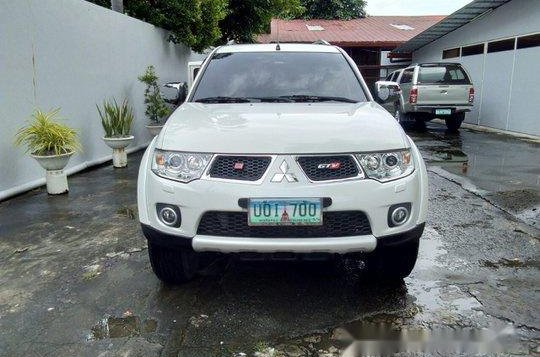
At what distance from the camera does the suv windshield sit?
12.1 feet

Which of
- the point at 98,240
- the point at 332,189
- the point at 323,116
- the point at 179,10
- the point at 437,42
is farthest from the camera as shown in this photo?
the point at 437,42

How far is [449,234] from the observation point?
14.2 feet

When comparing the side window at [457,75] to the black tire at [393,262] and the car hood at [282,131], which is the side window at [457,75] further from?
the black tire at [393,262]

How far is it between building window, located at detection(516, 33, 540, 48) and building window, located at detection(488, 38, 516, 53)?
32cm

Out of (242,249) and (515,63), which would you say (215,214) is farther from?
(515,63)

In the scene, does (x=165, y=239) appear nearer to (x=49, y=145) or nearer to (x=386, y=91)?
(x=386, y=91)

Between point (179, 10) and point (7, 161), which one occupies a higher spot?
point (179, 10)

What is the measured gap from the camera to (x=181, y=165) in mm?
2691

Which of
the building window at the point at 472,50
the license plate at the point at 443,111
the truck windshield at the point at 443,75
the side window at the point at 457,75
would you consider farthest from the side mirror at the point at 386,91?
the building window at the point at 472,50

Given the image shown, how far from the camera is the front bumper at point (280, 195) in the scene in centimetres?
255

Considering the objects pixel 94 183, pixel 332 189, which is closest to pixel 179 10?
pixel 94 183

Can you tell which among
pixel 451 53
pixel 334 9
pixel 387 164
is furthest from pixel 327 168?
pixel 334 9

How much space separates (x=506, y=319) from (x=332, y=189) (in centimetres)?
134

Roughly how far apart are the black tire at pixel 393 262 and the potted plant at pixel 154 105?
6.78m
